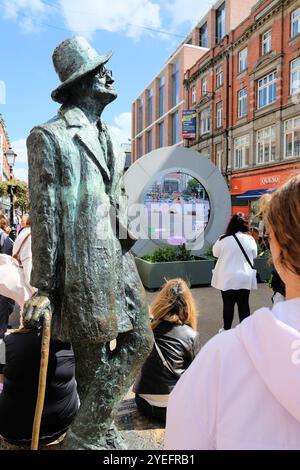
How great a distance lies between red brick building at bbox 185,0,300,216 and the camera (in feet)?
67.6

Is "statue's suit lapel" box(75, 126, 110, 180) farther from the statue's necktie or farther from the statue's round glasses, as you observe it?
the statue's round glasses

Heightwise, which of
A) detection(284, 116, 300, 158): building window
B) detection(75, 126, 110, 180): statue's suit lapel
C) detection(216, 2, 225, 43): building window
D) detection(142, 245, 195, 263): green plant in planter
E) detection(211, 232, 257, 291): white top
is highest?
detection(216, 2, 225, 43): building window

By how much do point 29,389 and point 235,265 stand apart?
9.88 ft

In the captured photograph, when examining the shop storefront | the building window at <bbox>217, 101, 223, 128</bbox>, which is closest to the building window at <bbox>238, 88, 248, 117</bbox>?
the building window at <bbox>217, 101, 223, 128</bbox>

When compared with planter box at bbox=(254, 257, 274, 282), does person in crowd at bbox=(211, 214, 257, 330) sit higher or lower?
higher

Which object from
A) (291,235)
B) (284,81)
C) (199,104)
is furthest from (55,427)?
(199,104)

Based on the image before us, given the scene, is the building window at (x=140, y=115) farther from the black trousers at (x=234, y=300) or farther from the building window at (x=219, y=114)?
the black trousers at (x=234, y=300)

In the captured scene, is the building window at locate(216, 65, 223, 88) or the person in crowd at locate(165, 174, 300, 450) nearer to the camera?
the person in crowd at locate(165, 174, 300, 450)

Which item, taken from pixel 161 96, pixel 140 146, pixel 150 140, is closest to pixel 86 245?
pixel 161 96

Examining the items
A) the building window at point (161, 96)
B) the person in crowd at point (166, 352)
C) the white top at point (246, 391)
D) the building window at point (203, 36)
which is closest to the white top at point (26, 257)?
the person in crowd at point (166, 352)

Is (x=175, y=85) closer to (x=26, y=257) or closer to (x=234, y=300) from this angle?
(x=234, y=300)

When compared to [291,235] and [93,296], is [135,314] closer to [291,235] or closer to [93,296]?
[93,296]

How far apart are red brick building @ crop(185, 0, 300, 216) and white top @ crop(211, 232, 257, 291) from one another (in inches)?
601

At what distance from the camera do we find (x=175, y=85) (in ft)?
135
